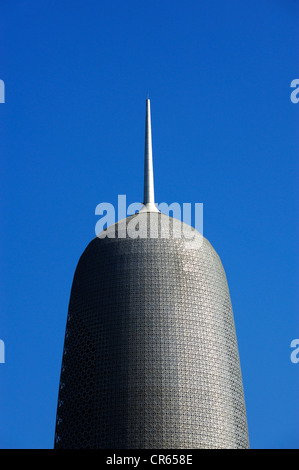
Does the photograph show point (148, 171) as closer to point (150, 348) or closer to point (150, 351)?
point (150, 348)

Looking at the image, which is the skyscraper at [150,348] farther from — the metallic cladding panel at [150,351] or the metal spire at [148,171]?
the metal spire at [148,171]

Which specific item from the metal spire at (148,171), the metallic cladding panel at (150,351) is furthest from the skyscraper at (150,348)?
the metal spire at (148,171)

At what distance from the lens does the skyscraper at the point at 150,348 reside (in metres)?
64.2

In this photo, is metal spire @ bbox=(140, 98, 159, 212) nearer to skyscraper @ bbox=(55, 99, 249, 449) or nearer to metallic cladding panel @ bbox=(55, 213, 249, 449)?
skyscraper @ bbox=(55, 99, 249, 449)

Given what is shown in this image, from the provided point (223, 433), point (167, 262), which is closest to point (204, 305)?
point (167, 262)

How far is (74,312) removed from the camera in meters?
71.4

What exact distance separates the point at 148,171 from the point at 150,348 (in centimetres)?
1782

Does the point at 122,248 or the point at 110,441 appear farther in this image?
the point at 122,248

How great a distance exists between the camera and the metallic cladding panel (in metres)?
64.1

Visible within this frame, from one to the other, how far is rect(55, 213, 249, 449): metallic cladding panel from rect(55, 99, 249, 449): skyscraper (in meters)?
0.07

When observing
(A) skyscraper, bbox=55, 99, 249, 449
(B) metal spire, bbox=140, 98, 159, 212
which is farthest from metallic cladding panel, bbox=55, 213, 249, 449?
(B) metal spire, bbox=140, 98, 159, 212

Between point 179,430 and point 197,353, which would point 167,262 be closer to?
point 197,353
